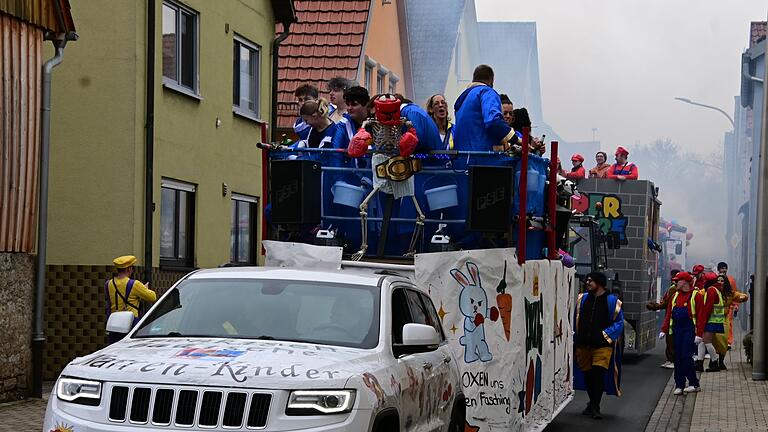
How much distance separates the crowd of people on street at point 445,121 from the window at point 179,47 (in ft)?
21.3

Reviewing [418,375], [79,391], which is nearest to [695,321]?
[418,375]

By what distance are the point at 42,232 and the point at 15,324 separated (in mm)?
1104

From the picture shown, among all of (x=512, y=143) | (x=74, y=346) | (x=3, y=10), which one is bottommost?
(x=74, y=346)

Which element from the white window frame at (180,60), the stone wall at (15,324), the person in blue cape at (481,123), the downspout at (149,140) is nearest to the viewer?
the person in blue cape at (481,123)

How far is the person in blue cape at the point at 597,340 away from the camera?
54.8 ft

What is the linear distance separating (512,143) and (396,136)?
1176 mm

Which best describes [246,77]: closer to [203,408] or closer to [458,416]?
[458,416]

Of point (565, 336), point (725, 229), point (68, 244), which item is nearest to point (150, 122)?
point (68, 244)

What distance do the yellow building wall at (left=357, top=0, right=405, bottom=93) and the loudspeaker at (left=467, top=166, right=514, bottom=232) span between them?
20.4 m

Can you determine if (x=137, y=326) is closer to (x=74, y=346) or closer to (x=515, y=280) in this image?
(x=515, y=280)

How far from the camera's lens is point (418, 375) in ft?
28.9

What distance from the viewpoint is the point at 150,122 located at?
18750 mm

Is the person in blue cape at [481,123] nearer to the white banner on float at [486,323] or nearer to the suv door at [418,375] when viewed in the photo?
the white banner on float at [486,323]

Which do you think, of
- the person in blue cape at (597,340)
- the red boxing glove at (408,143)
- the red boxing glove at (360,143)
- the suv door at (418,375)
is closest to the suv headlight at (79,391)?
the suv door at (418,375)
